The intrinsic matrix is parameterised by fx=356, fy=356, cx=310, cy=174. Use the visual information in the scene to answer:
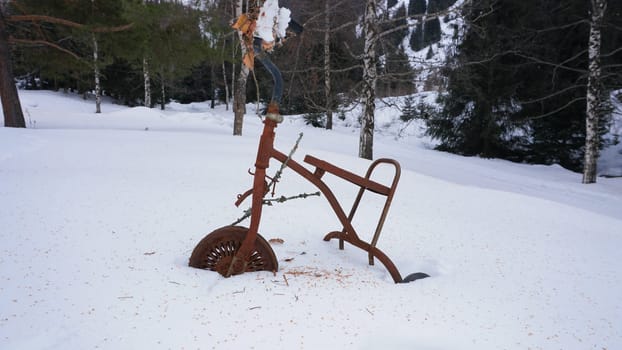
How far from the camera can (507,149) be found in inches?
591

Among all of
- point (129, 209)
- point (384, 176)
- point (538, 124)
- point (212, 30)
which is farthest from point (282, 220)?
point (538, 124)

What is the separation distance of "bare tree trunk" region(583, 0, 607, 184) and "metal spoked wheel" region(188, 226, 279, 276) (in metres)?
10.8

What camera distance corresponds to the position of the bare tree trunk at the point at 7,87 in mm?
8188

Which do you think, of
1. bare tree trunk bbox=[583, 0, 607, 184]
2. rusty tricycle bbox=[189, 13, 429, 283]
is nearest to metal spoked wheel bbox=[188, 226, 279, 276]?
rusty tricycle bbox=[189, 13, 429, 283]

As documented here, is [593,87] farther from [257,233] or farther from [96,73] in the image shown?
[96,73]

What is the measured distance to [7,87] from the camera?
28.0 feet

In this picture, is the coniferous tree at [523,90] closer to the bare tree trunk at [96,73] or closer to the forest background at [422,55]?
the forest background at [422,55]

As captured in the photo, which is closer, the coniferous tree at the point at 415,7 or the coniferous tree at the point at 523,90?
the coniferous tree at the point at 523,90

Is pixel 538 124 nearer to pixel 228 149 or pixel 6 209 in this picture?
pixel 228 149

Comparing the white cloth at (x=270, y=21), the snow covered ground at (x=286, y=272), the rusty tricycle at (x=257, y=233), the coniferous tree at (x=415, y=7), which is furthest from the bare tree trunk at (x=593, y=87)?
the coniferous tree at (x=415, y=7)

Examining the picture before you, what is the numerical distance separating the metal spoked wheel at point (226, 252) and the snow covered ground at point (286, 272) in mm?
70

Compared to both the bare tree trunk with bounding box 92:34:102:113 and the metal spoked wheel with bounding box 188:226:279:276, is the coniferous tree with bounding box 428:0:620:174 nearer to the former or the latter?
the bare tree trunk with bounding box 92:34:102:113

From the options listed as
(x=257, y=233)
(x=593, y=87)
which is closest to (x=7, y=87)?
(x=257, y=233)

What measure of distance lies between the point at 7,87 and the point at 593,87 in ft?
48.2
